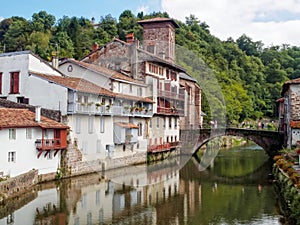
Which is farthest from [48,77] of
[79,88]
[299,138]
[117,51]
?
[299,138]

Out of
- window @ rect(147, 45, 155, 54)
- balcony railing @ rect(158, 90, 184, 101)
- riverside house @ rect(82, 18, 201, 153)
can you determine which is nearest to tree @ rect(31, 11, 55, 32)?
window @ rect(147, 45, 155, 54)

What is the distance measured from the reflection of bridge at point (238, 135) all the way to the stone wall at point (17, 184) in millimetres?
23165

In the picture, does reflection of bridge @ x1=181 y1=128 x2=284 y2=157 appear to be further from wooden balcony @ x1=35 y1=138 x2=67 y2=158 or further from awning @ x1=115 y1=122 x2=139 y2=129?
wooden balcony @ x1=35 y1=138 x2=67 y2=158

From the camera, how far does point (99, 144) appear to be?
121ft

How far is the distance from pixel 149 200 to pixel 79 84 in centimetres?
1249

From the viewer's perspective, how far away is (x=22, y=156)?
27.9 metres

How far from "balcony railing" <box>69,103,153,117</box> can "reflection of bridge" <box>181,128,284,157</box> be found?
7.65 metres

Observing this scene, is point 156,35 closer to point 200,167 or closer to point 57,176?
point 200,167

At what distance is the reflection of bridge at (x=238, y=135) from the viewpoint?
47.2 m

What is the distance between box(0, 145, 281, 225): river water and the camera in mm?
21562

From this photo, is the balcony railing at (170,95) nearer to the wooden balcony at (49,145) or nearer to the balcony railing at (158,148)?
the balcony railing at (158,148)

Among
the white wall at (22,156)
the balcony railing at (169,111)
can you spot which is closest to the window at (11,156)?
the white wall at (22,156)

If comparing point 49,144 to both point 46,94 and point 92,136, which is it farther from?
point 92,136

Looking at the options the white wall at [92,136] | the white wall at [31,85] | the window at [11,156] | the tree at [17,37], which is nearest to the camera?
the window at [11,156]
